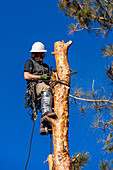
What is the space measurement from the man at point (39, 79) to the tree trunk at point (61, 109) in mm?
190

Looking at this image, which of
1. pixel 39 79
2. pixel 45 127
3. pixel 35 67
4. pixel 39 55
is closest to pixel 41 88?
pixel 39 79

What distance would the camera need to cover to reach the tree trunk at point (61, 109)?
4.29 meters

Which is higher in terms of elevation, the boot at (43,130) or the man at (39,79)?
the man at (39,79)

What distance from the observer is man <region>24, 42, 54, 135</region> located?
184 inches

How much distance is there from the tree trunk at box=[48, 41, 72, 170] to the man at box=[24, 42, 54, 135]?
19cm

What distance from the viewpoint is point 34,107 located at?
5.10 metres

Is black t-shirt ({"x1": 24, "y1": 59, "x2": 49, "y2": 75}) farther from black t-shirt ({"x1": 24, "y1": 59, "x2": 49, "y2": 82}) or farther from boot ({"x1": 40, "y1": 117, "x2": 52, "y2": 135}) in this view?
boot ({"x1": 40, "y1": 117, "x2": 52, "y2": 135})

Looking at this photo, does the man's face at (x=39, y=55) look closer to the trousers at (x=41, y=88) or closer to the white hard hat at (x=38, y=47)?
the white hard hat at (x=38, y=47)

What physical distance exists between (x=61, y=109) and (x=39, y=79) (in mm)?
703

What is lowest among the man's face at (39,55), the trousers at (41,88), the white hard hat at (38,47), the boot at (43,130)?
the boot at (43,130)

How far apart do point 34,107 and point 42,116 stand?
0.45 metres

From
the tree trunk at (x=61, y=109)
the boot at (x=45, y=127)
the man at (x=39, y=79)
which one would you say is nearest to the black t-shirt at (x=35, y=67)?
the man at (x=39, y=79)

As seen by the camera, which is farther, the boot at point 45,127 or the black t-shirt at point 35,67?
the black t-shirt at point 35,67

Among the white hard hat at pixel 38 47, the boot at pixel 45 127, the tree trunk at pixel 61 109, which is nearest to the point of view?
the tree trunk at pixel 61 109
